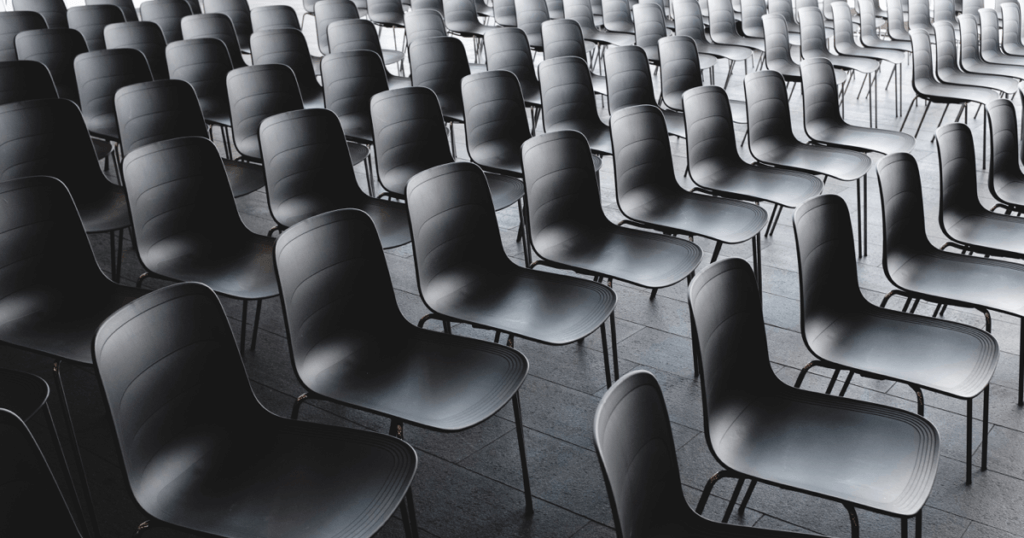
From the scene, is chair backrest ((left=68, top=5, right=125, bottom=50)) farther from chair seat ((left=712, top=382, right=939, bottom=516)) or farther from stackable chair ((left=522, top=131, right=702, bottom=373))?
chair seat ((left=712, top=382, right=939, bottom=516))

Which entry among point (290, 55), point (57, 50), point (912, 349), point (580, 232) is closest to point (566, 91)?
point (580, 232)

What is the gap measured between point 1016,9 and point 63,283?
8.48 m

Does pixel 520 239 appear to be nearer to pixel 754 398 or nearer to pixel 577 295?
pixel 577 295

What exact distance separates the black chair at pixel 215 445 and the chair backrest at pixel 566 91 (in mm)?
3103

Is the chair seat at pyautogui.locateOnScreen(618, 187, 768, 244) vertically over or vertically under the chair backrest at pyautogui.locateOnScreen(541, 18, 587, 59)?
under

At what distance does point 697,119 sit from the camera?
4.68m

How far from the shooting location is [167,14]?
279 inches

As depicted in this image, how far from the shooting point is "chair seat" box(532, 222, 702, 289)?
3.53m

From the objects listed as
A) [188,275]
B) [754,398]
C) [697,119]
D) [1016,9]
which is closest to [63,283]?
[188,275]

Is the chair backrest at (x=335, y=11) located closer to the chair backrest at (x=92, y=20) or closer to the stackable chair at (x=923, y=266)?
the chair backrest at (x=92, y=20)

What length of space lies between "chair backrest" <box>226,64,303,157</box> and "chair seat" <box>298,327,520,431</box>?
92.5 inches

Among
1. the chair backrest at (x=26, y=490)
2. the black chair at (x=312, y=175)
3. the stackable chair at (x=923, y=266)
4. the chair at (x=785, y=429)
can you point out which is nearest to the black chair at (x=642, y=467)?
the chair at (x=785, y=429)

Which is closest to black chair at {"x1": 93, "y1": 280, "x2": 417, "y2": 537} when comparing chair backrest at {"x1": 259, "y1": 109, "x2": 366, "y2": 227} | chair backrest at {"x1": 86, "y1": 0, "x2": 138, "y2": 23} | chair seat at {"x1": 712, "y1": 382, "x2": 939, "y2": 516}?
chair seat at {"x1": 712, "y1": 382, "x2": 939, "y2": 516}

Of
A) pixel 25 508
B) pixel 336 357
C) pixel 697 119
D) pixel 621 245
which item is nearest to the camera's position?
pixel 25 508
